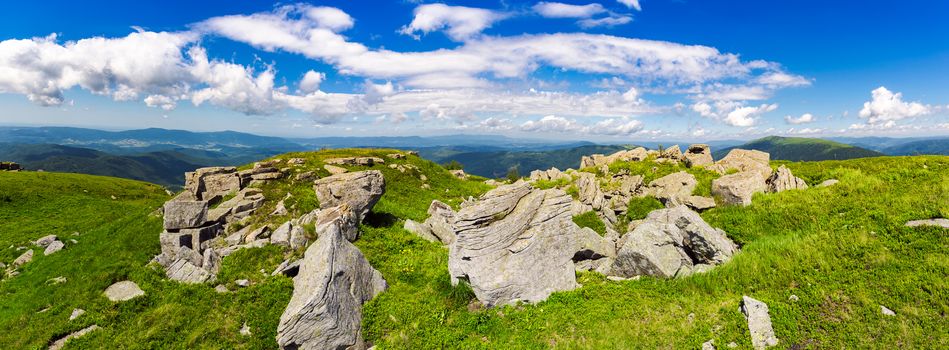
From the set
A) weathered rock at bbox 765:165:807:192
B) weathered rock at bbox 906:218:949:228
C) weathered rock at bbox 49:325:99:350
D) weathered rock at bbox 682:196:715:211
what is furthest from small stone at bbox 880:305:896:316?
weathered rock at bbox 49:325:99:350

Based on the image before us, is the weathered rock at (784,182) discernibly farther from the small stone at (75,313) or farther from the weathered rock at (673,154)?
the small stone at (75,313)

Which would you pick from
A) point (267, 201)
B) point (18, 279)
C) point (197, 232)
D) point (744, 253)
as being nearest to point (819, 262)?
point (744, 253)

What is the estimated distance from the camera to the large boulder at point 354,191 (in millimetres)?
27625

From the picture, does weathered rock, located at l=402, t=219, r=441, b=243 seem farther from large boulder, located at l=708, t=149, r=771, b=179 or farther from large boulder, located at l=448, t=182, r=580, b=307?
large boulder, located at l=708, t=149, r=771, b=179

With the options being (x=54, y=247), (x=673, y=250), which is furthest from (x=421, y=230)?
(x=54, y=247)

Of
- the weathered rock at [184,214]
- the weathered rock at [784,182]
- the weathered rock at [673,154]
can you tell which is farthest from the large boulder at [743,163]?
the weathered rock at [184,214]

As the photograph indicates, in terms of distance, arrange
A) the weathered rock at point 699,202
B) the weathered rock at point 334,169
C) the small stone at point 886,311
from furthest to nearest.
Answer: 1. the weathered rock at point 334,169
2. the weathered rock at point 699,202
3. the small stone at point 886,311

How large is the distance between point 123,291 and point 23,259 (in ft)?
45.8

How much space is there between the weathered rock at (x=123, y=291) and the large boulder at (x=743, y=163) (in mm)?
43232

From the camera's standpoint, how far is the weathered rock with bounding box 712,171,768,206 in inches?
999

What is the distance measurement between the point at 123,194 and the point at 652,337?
77155 mm

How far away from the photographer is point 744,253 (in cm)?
1753

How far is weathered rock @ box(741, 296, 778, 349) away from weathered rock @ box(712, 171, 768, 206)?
45.4 ft

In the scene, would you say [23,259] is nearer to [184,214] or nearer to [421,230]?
[184,214]
